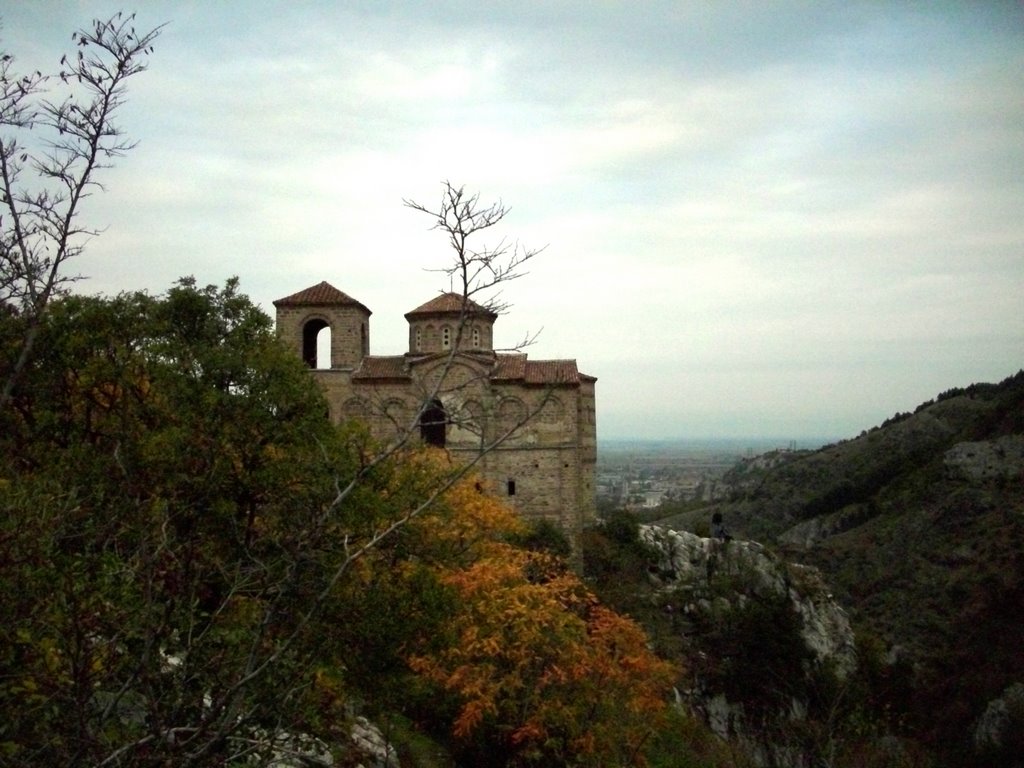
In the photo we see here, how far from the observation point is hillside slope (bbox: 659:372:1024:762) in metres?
30.5

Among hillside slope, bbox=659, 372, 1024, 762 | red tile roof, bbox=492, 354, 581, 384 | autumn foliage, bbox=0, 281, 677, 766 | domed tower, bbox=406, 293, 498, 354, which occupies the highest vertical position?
domed tower, bbox=406, 293, 498, 354

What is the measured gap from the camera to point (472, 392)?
26.1 m

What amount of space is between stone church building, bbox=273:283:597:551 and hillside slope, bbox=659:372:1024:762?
1504 centimetres

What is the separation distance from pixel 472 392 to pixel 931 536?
2953 centimetres

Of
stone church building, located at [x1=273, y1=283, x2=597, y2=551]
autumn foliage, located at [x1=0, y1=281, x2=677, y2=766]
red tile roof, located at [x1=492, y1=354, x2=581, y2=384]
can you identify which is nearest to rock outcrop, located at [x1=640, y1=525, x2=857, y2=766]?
stone church building, located at [x1=273, y1=283, x2=597, y2=551]

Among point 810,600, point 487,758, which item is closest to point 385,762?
point 487,758

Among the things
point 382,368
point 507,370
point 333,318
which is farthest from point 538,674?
point 333,318

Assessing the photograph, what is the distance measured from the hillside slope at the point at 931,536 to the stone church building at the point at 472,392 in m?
15.0

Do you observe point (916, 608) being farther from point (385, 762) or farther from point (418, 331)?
point (385, 762)

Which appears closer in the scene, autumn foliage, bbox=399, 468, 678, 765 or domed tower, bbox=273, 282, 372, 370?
autumn foliage, bbox=399, 468, 678, 765

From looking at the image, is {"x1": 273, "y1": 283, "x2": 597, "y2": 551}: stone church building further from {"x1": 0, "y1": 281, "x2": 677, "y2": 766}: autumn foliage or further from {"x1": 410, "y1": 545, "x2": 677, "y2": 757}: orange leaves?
{"x1": 410, "y1": 545, "x2": 677, "y2": 757}: orange leaves

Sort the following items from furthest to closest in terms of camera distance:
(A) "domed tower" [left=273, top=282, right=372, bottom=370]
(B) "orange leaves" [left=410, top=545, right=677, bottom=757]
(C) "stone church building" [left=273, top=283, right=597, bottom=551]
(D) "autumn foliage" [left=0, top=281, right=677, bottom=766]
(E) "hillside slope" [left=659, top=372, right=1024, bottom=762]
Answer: (E) "hillside slope" [left=659, top=372, right=1024, bottom=762], (A) "domed tower" [left=273, top=282, right=372, bottom=370], (C) "stone church building" [left=273, top=283, right=597, bottom=551], (B) "orange leaves" [left=410, top=545, right=677, bottom=757], (D) "autumn foliage" [left=0, top=281, right=677, bottom=766]

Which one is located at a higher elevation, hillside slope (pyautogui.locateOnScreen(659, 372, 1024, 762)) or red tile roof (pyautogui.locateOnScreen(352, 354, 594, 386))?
red tile roof (pyautogui.locateOnScreen(352, 354, 594, 386))

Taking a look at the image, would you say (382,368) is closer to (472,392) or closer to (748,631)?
(472,392)
